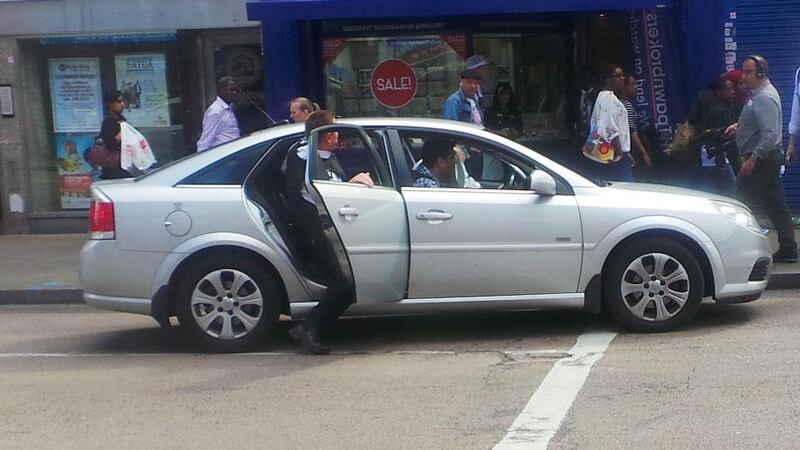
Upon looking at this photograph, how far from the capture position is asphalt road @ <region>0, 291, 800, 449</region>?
229 inches

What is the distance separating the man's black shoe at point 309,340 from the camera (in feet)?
25.1

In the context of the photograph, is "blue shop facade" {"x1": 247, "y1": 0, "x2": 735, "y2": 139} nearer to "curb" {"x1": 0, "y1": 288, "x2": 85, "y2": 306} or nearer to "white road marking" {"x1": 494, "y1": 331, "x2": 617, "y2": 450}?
"curb" {"x1": 0, "y1": 288, "x2": 85, "y2": 306}

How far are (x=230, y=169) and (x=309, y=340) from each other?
1.32 m

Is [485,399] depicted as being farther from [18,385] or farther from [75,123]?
[75,123]

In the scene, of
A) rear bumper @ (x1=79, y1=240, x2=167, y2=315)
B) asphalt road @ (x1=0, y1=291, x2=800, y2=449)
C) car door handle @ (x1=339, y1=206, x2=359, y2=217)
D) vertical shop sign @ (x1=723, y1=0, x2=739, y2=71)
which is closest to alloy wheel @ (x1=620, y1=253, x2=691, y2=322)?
asphalt road @ (x1=0, y1=291, x2=800, y2=449)

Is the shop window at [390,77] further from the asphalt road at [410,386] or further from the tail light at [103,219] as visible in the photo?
the tail light at [103,219]

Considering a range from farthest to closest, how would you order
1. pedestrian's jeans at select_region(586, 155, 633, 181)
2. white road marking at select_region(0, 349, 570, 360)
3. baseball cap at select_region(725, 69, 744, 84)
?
baseball cap at select_region(725, 69, 744, 84), pedestrian's jeans at select_region(586, 155, 633, 181), white road marking at select_region(0, 349, 570, 360)

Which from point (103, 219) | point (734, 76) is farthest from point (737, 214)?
point (103, 219)

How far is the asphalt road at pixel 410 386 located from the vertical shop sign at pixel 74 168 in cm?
534

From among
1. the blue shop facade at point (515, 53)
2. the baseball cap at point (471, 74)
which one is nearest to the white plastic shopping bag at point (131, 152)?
the blue shop facade at point (515, 53)

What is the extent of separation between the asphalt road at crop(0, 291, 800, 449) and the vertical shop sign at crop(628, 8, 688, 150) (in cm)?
443

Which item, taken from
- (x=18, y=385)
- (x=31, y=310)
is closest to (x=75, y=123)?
(x=31, y=310)

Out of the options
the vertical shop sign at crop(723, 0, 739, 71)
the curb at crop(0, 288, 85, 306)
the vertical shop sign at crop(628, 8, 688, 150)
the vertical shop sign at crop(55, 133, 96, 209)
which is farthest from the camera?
the vertical shop sign at crop(55, 133, 96, 209)

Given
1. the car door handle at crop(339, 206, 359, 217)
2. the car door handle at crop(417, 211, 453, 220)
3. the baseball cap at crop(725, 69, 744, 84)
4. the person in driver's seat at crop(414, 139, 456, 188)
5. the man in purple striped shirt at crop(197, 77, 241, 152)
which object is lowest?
the car door handle at crop(417, 211, 453, 220)
